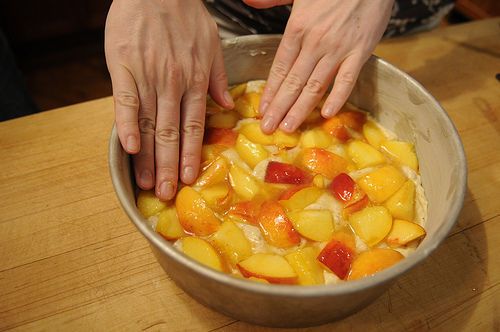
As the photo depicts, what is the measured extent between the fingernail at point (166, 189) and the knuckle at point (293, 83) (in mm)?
406

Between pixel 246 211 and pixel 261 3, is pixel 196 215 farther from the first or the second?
pixel 261 3

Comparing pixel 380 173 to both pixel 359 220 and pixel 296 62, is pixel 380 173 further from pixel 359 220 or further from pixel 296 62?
pixel 296 62

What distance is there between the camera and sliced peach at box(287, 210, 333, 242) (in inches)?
39.1

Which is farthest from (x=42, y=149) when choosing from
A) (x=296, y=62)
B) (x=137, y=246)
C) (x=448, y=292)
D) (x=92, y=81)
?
(x=92, y=81)

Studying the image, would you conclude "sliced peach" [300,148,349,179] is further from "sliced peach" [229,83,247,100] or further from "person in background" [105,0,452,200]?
"sliced peach" [229,83,247,100]

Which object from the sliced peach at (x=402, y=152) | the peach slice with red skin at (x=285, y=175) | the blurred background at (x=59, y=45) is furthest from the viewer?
the blurred background at (x=59, y=45)

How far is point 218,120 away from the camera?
1.24 m

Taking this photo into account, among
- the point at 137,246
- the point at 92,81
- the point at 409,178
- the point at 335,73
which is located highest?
the point at 335,73

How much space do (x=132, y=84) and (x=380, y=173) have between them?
0.61 metres

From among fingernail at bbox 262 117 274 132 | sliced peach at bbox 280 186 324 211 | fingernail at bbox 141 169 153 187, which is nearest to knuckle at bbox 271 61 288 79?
fingernail at bbox 262 117 274 132

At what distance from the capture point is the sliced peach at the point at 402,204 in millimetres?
1062

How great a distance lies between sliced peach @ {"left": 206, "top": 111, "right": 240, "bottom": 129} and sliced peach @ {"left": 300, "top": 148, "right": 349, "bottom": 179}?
0.75 ft

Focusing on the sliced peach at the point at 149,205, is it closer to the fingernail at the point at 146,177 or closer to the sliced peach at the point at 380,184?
the fingernail at the point at 146,177

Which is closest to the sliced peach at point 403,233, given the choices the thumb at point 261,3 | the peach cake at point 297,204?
the peach cake at point 297,204
